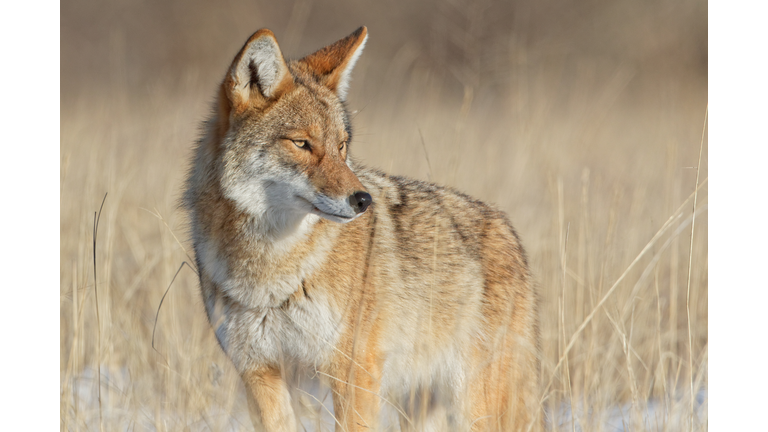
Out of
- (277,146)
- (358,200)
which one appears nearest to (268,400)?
(358,200)

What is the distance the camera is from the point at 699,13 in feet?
23.8

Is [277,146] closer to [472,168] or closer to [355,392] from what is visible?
[355,392]

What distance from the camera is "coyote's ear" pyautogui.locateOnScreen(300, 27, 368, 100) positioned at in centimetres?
327

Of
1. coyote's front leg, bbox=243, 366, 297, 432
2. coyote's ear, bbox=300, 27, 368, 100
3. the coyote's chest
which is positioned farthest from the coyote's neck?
coyote's ear, bbox=300, 27, 368, 100

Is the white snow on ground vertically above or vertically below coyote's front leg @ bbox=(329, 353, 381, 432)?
below

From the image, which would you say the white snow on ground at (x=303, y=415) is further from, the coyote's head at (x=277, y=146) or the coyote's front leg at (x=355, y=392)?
the coyote's head at (x=277, y=146)

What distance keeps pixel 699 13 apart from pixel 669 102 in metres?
1.02

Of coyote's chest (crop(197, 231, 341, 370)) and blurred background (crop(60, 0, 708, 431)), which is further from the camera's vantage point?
blurred background (crop(60, 0, 708, 431))

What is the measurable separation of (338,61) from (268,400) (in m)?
1.65

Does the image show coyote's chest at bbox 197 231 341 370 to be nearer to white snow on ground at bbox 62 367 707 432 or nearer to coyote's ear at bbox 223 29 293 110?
white snow on ground at bbox 62 367 707 432

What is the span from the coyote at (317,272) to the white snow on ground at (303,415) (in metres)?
0.15

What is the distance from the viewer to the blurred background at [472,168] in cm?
346

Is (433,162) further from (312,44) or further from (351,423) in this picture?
(312,44)

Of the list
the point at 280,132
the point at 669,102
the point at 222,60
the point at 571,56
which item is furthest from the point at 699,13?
the point at 222,60
